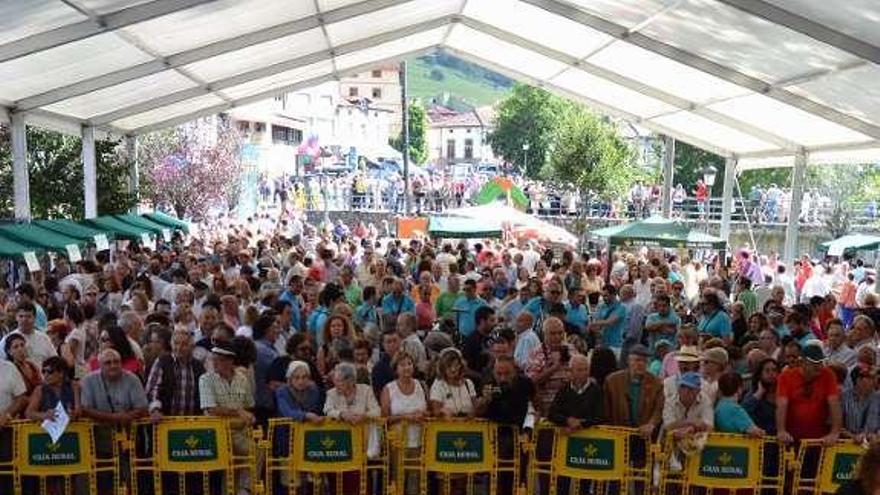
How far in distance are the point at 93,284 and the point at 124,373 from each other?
5.49 metres

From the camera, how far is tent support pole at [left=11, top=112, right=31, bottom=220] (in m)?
16.3

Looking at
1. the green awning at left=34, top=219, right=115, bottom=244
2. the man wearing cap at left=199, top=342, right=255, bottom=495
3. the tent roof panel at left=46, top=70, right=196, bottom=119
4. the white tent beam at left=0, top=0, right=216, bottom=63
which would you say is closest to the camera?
the man wearing cap at left=199, top=342, right=255, bottom=495

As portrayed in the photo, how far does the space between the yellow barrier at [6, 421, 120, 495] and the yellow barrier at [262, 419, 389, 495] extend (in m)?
1.21

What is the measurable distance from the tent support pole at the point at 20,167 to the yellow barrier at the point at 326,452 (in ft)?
37.1

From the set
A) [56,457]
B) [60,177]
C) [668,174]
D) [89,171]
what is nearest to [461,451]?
[56,457]

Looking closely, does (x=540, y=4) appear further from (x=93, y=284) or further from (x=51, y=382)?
(x=51, y=382)

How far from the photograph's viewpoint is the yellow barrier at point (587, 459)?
7020 mm

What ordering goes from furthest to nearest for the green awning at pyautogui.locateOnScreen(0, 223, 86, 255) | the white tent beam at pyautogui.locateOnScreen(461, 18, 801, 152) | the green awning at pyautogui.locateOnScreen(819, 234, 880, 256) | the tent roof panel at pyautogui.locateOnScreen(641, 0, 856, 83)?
the green awning at pyautogui.locateOnScreen(819, 234, 880, 256)
the white tent beam at pyautogui.locateOnScreen(461, 18, 801, 152)
the green awning at pyautogui.locateOnScreen(0, 223, 86, 255)
the tent roof panel at pyautogui.locateOnScreen(641, 0, 856, 83)

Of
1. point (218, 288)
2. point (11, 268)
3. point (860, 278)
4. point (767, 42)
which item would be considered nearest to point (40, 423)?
point (218, 288)

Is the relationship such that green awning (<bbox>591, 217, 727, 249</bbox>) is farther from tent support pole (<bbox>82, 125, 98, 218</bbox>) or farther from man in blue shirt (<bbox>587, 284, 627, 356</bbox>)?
tent support pole (<bbox>82, 125, 98, 218</bbox>)

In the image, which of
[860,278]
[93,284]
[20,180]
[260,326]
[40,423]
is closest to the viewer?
Result: [40,423]

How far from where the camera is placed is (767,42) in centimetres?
1323

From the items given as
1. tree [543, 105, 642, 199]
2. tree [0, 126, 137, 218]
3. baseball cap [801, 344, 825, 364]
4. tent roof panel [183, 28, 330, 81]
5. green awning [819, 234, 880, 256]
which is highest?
tent roof panel [183, 28, 330, 81]

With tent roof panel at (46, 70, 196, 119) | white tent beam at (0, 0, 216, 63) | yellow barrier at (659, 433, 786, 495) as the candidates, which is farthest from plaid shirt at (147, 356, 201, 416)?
tent roof panel at (46, 70, 196, 119)
